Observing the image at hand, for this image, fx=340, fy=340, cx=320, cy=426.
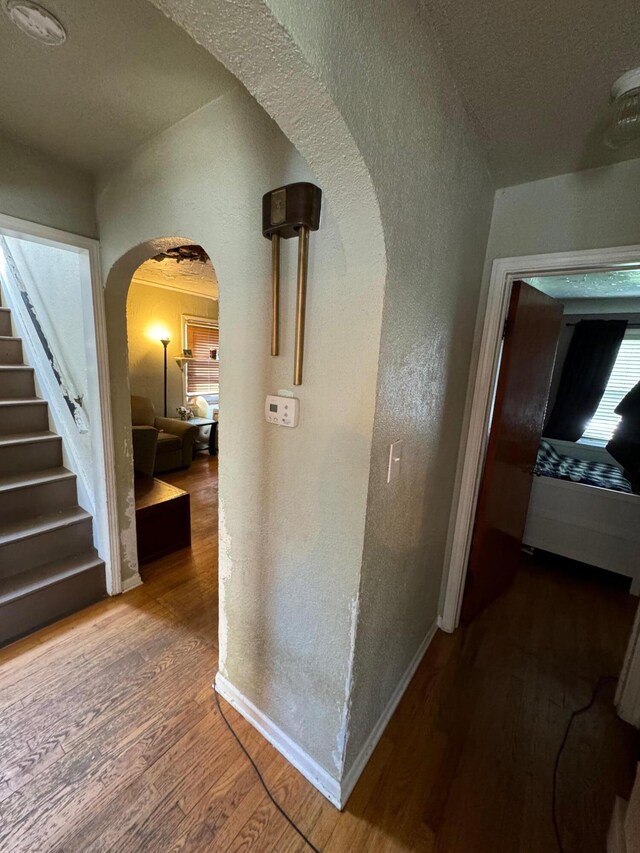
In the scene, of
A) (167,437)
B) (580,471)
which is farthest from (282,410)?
(167,437)

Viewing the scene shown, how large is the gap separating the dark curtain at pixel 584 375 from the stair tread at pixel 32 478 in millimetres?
4621

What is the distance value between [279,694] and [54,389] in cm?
222

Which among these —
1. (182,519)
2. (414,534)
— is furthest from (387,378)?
(182,519)

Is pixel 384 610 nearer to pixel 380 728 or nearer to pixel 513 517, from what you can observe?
pixel 380 728

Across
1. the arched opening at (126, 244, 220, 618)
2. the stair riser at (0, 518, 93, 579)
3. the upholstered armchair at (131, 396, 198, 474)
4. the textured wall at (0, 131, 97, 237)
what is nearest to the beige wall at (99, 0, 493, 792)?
the textured wall at (0, 131, 97, 237)

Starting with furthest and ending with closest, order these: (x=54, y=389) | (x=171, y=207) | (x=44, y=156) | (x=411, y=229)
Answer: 1. (x=54, y=389)
2. (x=44, y=156)
3. (x=171, y=207)
4. (x=411, y=229)

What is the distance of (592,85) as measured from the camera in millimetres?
955

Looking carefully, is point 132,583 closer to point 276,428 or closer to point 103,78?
point 276,428

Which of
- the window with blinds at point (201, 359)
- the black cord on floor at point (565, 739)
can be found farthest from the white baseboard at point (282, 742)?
the window with blinds at point (201, 359)

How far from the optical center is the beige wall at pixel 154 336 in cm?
440

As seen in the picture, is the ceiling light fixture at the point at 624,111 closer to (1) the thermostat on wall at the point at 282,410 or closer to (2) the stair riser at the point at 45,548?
(1) the thermostat on wall at the point at 282,410

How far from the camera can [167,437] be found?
4.08 metres

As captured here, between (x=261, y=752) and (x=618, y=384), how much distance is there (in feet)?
14.5

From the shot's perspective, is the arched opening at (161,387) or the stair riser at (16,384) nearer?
the arched opening at (161,387)
